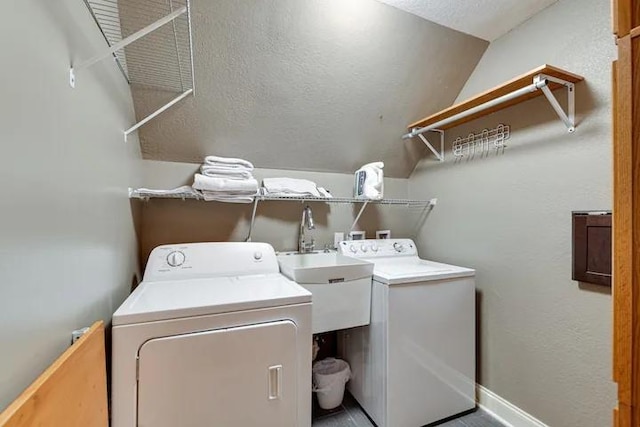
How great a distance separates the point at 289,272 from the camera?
66.2 inches

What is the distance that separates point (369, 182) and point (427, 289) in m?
0.91

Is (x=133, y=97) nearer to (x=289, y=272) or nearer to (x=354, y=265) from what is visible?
(x=289, y=272)

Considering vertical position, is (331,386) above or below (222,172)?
below

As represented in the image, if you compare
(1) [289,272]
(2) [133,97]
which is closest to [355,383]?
(1) [289,272]

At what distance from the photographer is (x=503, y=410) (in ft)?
5.98

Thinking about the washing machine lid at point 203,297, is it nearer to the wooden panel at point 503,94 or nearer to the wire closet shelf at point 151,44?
the wire closet shelf at point 151,44

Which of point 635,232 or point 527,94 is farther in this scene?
point 527,94

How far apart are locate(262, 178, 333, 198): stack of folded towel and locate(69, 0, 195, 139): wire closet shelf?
774mm

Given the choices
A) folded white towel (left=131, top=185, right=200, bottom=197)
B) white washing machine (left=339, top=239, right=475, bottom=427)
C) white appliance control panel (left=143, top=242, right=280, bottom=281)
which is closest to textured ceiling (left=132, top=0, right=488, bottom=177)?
folded white towel (left=131, top=185, right=200, bottom=197)

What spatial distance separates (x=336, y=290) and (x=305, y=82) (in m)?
1.32

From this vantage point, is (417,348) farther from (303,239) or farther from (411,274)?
(303,239)

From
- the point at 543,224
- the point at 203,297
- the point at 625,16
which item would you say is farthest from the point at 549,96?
the point at 203,297

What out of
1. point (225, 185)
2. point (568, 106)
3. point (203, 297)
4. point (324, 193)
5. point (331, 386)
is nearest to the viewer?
point (203, 297)

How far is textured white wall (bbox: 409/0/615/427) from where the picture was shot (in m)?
1.43
